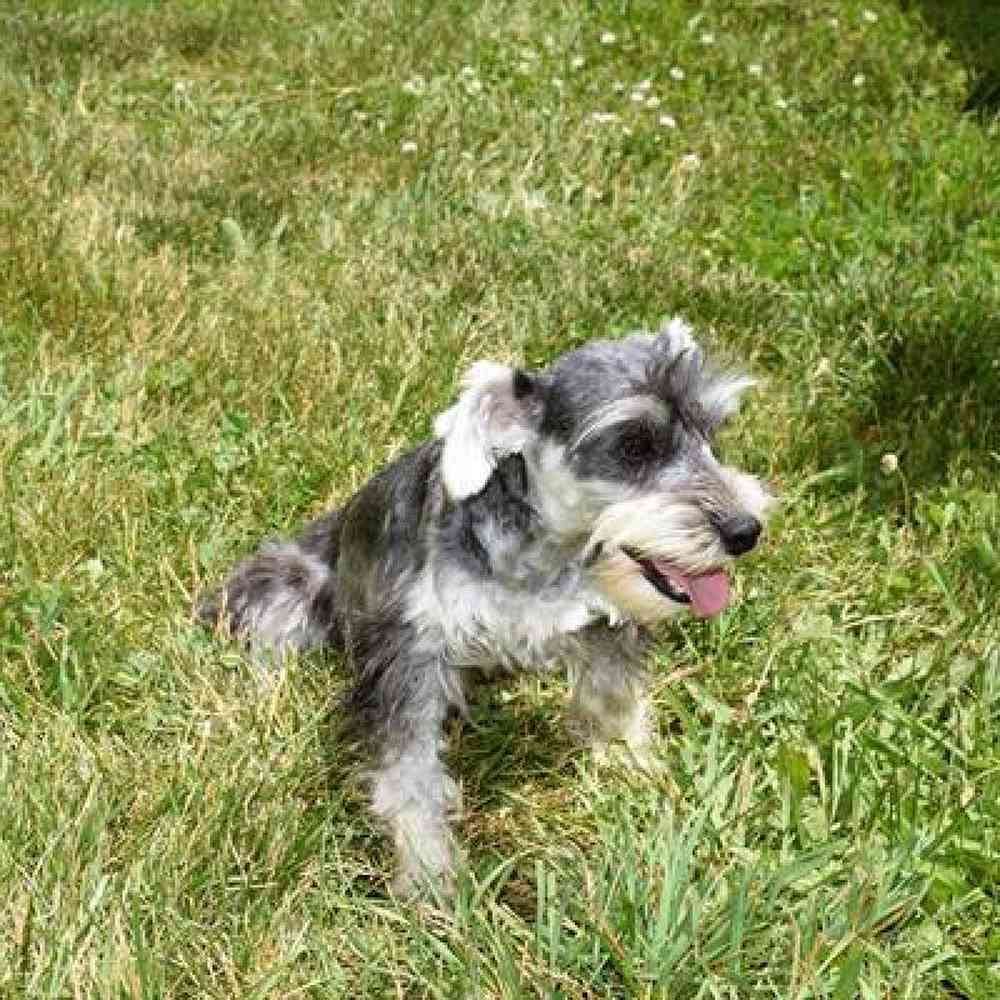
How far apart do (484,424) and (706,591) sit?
27.2 inches

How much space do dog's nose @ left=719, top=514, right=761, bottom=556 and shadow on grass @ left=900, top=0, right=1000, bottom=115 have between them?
227 inches

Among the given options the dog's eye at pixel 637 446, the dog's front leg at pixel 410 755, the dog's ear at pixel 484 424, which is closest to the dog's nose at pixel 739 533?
the dog's eye at pixel 637 446

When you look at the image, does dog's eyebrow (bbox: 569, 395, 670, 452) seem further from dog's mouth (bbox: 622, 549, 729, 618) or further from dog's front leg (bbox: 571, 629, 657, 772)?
dog's front leg (bbox: 571, 629, 657, 772)

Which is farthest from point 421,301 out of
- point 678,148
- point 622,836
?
point 622,836

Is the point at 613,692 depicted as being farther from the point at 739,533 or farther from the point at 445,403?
the point at 445,403

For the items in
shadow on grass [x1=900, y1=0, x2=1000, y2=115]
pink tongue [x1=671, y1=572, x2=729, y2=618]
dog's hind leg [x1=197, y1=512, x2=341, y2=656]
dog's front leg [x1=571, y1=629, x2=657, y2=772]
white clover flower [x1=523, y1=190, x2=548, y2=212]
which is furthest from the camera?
shadow on grass [x1=900, y1=0, x2=1000, y2=115]

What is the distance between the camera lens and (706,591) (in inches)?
143

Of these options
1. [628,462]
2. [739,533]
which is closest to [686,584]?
[739,533]

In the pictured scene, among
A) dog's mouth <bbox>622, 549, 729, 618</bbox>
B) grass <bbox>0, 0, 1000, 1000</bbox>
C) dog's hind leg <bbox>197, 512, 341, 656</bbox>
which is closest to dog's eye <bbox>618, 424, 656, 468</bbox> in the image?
dog's mouth <bbox>622, 549, 729, 618</bbox>

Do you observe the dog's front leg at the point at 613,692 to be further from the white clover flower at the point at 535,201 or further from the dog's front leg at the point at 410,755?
the white clover flower at the point at 535,201

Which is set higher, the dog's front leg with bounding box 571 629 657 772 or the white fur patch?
the white fur patch

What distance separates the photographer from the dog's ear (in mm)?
3516

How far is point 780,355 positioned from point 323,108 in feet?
11.8

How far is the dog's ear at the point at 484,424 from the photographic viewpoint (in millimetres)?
3516
